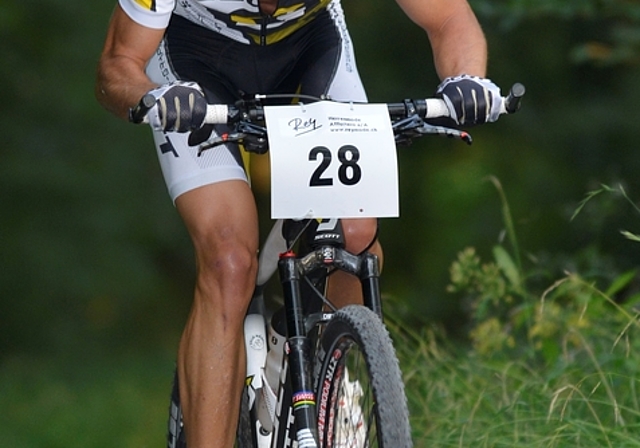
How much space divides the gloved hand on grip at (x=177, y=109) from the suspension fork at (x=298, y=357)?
50cm

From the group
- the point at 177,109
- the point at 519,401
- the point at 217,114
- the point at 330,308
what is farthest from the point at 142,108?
the point at 519,401

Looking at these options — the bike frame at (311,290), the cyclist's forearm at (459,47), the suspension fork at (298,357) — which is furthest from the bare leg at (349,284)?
the cyclist's forearm at (459,47)

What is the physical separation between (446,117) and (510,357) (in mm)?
2501

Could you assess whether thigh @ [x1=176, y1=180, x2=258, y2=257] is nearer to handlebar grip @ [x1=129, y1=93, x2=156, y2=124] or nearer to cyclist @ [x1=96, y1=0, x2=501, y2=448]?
cyclist @ [x1=96, y1=0, x2=501, y2=448]

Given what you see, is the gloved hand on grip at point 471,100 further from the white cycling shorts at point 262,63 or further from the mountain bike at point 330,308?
the white cycling shorts at point 262,63

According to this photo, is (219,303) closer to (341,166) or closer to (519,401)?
(341,166)

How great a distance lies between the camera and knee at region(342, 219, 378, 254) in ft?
11.2

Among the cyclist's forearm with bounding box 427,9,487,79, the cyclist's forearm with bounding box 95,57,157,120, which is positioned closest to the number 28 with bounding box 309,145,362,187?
the cyclist's forearm with bounding box 95,57,157,120

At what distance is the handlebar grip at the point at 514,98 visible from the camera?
323 cm

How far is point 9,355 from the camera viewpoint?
10.7m

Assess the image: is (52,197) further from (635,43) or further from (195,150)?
(195,150)

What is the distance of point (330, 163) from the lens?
3113 millimetres

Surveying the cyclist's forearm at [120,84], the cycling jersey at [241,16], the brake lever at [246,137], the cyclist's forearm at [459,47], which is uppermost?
the cycling jersey at [241,16]

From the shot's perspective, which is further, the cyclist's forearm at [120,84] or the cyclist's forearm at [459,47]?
the cyclist's forearm at [459,47]
